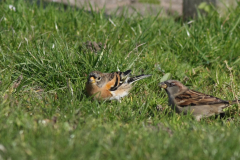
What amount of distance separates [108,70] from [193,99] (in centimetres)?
163

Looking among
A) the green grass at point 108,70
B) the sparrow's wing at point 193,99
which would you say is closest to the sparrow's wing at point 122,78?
the green grass at point 108,70

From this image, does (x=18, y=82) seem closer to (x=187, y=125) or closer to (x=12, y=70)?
(x=12, y=70)

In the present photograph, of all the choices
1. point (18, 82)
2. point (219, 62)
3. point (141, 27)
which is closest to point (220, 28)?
point (219, 62)

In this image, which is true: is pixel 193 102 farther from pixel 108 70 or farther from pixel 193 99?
pixel 108 70

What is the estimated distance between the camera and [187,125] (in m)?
4.86

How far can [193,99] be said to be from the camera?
599cm

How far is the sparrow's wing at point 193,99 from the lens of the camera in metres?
5.80

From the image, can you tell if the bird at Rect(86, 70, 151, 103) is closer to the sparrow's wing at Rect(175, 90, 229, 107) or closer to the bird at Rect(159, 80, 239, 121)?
the bird at Rect(159, 80, 239, 121)

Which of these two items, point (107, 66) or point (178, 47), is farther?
point (178, 47)

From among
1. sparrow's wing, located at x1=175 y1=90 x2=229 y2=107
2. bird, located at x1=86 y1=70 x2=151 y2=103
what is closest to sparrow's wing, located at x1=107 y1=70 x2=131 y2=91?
bird, located at x1=86 y1=70 x2=151 y2=103

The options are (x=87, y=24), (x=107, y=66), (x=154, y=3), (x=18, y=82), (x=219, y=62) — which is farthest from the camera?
(x=154, y=3)

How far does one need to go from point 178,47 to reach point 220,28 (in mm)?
1240

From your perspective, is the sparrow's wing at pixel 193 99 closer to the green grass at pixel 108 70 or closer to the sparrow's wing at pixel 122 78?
the green grass at pixel 108 70

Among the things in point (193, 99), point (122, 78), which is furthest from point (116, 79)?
point (193, 99)
